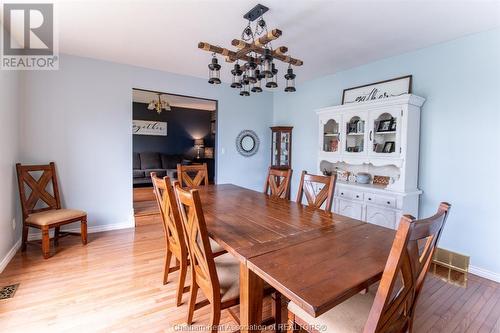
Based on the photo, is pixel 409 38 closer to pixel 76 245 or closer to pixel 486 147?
pixel 486 147

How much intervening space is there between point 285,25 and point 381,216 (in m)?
2.33

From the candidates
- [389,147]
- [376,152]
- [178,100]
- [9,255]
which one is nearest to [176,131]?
[178,100]

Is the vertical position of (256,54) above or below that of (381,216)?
above

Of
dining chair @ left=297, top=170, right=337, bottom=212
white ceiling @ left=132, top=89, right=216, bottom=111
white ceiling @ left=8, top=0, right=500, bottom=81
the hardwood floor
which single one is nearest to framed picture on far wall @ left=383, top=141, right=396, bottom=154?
white ceiling @ left=8, top=0, right=500, bottom=81

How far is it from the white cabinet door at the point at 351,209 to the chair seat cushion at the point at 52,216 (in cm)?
324

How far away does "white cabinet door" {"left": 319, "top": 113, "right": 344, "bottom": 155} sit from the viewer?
3.75 meters

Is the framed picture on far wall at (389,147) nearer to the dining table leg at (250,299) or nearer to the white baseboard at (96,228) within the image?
the dining table leg at (250,299)

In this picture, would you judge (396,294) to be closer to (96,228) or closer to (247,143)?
(96,228)

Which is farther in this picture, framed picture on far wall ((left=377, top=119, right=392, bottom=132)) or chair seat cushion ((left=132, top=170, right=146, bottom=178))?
chair seat cushion ((left=132, top=170, right=146, bottom=178))

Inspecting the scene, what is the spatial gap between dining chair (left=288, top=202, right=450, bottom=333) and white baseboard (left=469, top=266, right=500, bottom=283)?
1928 mm

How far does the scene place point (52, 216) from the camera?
9.14ft

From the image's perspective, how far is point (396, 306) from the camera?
105 centimetres

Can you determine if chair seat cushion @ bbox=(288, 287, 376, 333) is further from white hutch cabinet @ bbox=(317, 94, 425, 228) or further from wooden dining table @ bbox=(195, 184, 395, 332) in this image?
white hutch cabinet @ bbox=(317, 94, 425, 228)

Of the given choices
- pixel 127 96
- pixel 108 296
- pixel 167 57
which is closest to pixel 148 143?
pixel 127 96
